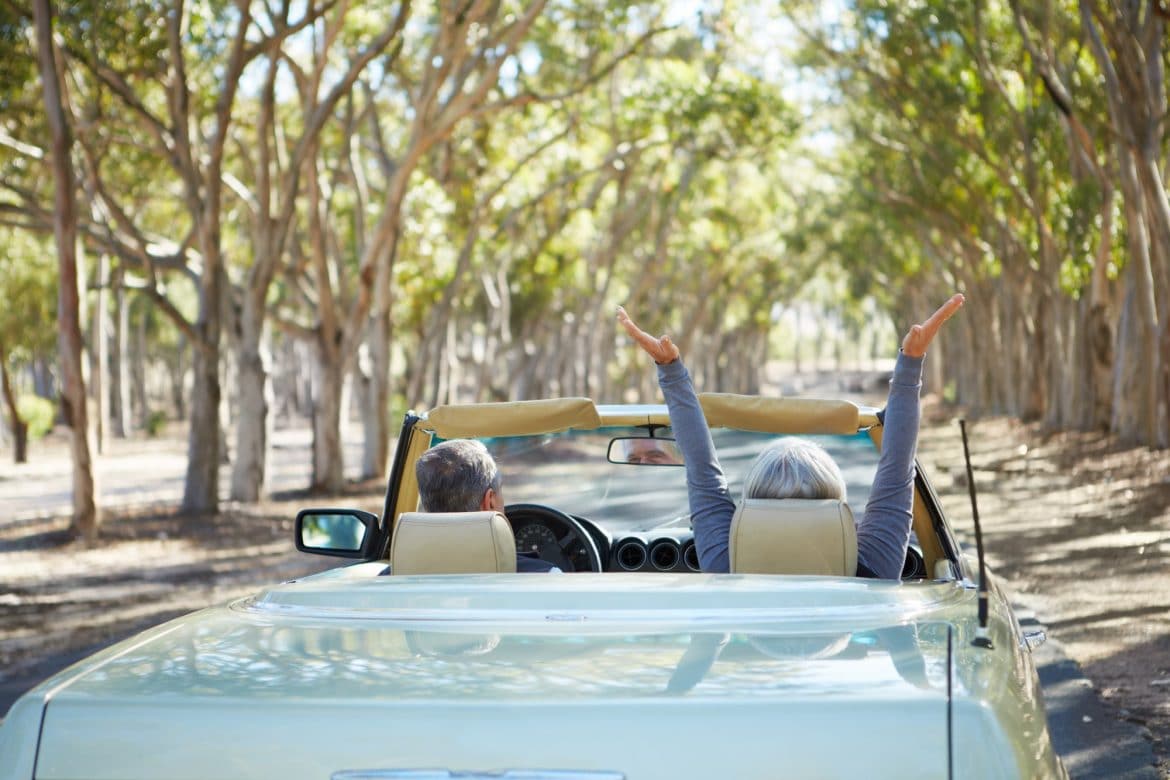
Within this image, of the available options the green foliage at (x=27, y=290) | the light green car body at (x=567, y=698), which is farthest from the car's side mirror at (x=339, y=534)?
the green foliage at (x=27, y=290)

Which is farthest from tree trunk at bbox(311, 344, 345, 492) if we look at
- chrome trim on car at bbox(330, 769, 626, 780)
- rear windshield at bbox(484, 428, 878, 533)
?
chrome trim on car at bbox(330, 769, 626, 780)

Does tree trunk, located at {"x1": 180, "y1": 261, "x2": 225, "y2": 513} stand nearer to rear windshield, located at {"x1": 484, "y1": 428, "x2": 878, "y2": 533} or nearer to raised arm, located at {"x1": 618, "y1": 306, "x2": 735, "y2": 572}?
rear windshield, located at {"x1": 484, "y1": 428, "x2": 878, "y2": 533}

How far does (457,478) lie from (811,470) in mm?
837

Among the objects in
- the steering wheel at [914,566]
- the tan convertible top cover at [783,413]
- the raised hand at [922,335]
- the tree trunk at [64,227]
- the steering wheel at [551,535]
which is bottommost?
the steering wheel at [914,566]

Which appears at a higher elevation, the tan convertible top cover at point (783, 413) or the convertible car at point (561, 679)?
the tan convertible top cover at point (783, 413)

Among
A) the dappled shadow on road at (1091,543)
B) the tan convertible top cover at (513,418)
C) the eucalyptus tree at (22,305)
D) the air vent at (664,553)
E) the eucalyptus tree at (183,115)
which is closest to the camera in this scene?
the tan convertible top cover at (513,418)

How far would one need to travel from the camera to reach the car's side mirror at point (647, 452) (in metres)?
4.52

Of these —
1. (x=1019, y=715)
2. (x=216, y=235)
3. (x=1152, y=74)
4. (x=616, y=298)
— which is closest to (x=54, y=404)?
(x=616, y=298)

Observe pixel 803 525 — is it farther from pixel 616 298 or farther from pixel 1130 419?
pixel 616 298

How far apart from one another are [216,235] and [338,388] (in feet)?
13.1

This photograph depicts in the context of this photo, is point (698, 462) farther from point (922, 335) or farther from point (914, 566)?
point (914, 566)

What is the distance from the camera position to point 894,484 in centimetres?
361

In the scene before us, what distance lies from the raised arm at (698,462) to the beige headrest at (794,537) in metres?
0.35

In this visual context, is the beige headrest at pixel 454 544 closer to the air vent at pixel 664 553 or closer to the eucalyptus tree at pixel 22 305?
the air vent at pixel 664 553
